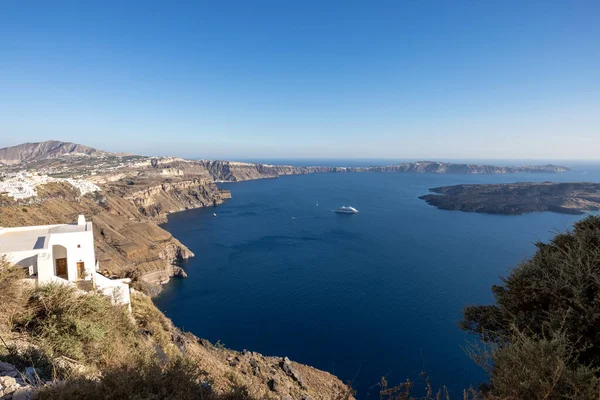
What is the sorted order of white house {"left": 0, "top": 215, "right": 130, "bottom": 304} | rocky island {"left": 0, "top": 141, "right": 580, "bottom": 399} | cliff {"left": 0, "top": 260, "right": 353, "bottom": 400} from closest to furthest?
cliff {"left": 0, "top": 260, "right": 353, "bottom": 400}
rocky island {"left": 0, "top": 141, "right": 580, "bottom": 399}
white house {"left": 0, "top": 215, "right": 130, "bottom": 304}

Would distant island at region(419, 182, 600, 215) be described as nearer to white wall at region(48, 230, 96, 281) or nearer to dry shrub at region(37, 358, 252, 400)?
white wall at region(48, 230, 96, 281)

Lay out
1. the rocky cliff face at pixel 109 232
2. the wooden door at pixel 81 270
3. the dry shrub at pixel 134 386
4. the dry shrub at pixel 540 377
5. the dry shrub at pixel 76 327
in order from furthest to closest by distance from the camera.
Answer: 1. the rocky cliff face at pixel 109 232
2. the wooden door at pixel 81 270
3. the dry shrub at pixel 76 327
4. the dry shrub at pixel 134 386
5. the dry shrub at pixel 540 377

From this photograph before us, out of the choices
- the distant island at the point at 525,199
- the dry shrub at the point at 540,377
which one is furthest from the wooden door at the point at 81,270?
the distant island at the point at 525,199

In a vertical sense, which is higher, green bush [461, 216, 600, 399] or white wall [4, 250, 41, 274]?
green bush [461, 216, 600, 399]

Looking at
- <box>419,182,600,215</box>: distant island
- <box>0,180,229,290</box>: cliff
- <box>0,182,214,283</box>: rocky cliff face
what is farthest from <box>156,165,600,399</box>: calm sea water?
<box>419,182,600,215</box>: distant island

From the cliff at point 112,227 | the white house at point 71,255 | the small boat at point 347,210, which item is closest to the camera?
the white house at point 71,255

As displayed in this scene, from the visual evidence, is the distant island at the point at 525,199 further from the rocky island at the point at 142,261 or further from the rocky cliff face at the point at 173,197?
the rocky island at the point at 142,261

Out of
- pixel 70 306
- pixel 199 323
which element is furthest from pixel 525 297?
pixel 199 323
